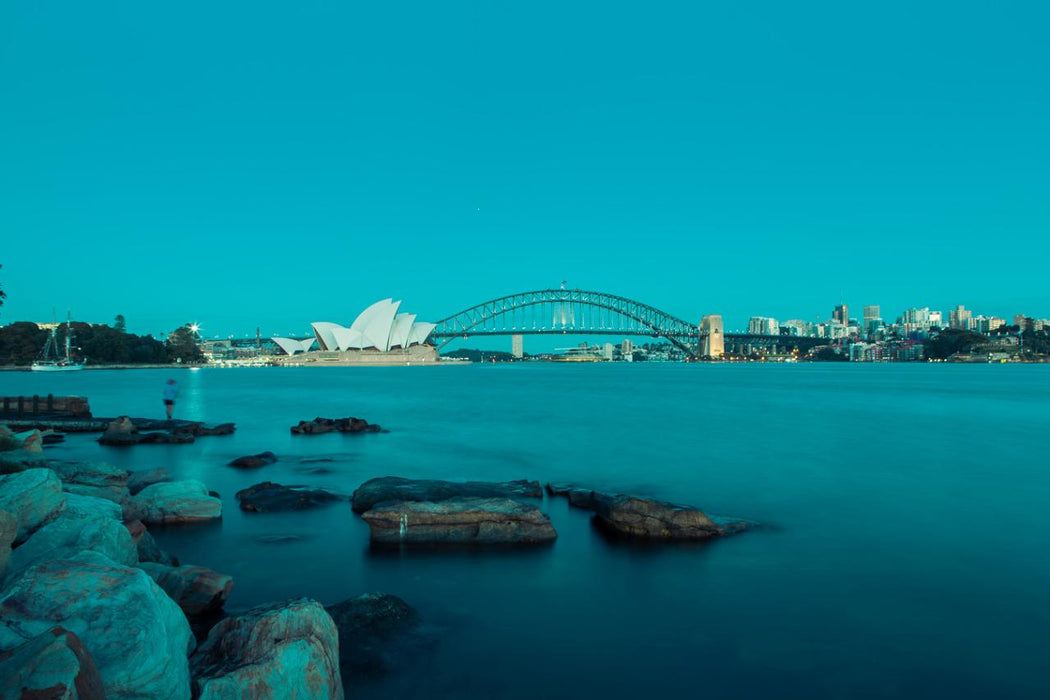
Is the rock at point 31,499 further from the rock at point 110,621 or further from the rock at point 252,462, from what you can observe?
the rock at point 252,462

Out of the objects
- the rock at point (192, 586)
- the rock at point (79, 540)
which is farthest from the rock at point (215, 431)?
the rock at point (192, 586)

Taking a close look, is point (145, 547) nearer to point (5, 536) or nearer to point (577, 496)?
point (5, 536)

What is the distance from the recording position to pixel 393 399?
113 ft

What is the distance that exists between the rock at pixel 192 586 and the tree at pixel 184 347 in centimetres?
11554

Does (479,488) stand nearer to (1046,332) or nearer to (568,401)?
(568,401)

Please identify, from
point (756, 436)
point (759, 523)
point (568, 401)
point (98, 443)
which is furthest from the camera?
point (568, 401)

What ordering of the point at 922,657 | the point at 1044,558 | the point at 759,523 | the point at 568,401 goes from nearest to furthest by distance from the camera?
the point at 922,657
the point at 1044,558
the point at 759,523
the point at 568,401

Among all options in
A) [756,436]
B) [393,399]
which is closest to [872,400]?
[756,436]

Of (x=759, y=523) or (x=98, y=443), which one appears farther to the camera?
(x=98, y=443)

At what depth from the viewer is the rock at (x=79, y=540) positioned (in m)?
4.74

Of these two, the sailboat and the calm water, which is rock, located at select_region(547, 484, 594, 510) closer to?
the calm water

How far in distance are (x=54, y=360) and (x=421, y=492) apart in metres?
103

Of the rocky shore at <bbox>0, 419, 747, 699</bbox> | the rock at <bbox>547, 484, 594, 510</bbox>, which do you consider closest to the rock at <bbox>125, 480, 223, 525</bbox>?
the rocky shore at <bbox>0, 419, 747, 699</bbox>

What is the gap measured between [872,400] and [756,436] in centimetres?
1788
